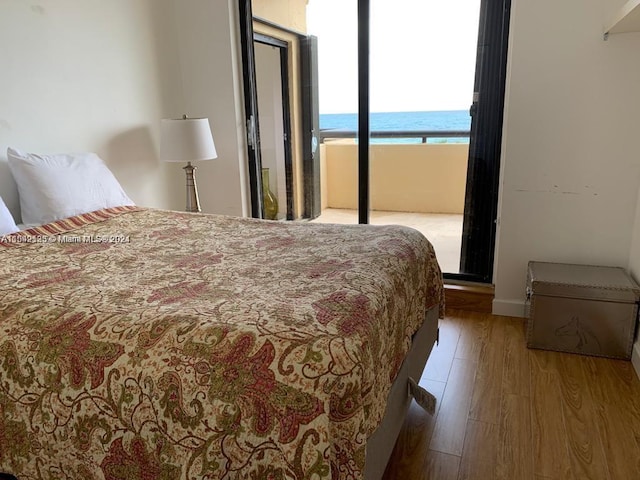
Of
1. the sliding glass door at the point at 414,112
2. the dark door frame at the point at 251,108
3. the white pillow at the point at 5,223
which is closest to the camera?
the white pillow at the point at 5,223

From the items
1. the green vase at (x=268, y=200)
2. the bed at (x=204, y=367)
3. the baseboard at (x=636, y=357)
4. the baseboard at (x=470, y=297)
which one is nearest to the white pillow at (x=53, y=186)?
the bed at (x=204, y=367)

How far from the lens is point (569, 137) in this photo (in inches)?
105

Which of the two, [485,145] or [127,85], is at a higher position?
[127,85]

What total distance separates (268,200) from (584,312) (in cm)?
234

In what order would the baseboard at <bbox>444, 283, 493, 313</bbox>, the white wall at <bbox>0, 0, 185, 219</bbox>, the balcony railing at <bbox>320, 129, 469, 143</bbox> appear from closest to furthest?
the white wall at <bbox>0, 0, 185, 219</bbox>, the baseboard at <bbox>444, 283, 493, 313</bbox>, the balcony railing at <bbox>320, 129, 469, 143</bbox>

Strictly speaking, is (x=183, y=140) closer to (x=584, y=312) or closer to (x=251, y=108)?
(x=251, y=108)

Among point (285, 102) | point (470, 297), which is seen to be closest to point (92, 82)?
point (285, 102)

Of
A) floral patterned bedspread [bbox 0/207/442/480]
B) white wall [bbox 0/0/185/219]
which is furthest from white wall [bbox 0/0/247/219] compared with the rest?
floral patterned bedspread [bbox 0/207/442/480]

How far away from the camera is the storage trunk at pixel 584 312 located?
2.40 meters

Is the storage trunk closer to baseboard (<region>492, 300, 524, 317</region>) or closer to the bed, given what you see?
baseboard (<region>492, 300, 524, 317</region>)

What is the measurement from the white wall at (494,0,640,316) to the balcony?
0.43 metres

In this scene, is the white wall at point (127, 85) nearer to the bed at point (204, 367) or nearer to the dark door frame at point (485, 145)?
the bed at point (204, 367)

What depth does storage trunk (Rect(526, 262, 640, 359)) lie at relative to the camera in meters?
2.40

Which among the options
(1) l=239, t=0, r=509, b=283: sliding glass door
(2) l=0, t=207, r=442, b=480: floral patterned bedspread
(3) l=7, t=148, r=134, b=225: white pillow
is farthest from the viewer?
(1) l=239, t=0, r=509, b=283: sliding glass door
